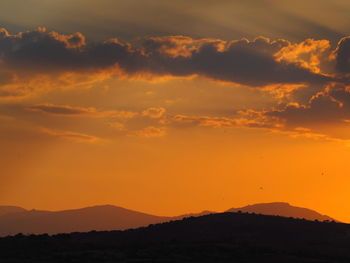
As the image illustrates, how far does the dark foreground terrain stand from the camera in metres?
79.6

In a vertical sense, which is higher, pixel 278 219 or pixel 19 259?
pixel 278 219

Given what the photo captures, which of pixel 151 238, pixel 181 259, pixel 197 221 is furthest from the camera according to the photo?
pixel 197 221

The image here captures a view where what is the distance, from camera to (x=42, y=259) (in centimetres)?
7844

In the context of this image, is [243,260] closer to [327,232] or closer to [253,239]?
[253,239]

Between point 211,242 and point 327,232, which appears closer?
point 211,242

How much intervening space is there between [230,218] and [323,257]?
23470 mm

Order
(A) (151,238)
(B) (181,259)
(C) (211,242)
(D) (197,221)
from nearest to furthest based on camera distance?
1. (B) (181,259)
2. (C) (211,242)
3. (A) (151,238)
4. (D) (197,221)

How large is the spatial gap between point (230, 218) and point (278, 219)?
24.3ft

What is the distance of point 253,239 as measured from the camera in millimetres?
91000

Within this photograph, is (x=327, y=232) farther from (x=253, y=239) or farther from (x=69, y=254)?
(x=69, y=254)

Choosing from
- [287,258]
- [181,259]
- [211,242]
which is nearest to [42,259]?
[181,259]

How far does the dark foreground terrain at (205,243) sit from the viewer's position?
79.6 m

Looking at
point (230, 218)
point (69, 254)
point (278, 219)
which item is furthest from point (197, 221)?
point (69, 254)

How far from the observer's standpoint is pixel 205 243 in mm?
87500
